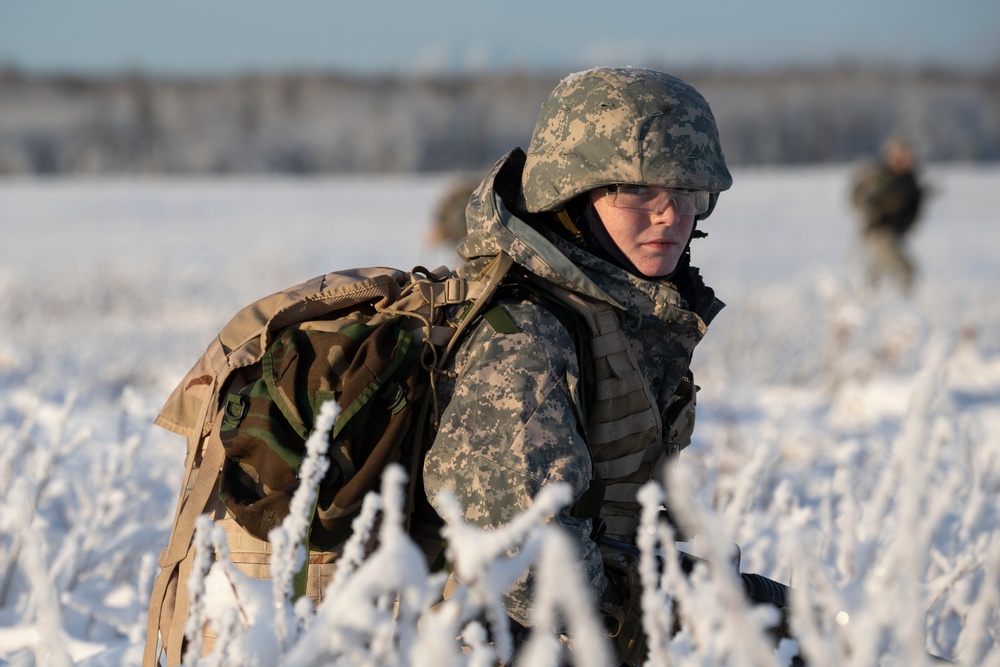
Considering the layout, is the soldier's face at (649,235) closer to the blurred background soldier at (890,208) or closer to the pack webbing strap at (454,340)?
the pack webbing strap at (454,340)

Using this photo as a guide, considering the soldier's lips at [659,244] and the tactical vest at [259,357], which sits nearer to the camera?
the tactical vest at [259,357]

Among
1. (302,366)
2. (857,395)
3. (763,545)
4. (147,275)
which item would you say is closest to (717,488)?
(763,545)

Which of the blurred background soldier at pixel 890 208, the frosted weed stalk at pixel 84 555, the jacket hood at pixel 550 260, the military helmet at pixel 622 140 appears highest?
the blurred background soldier at pixel 890 208

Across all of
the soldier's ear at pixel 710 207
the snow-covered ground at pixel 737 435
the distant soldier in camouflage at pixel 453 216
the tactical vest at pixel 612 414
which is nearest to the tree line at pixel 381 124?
the snow-covered ground at pixel 737 435

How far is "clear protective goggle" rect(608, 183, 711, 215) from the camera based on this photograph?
6.21 ft

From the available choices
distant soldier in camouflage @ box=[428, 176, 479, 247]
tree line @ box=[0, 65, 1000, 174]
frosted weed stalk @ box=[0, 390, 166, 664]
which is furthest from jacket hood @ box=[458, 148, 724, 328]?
tree line @ box=[0, 65, 1000, 174]

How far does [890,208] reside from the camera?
36.1 ft

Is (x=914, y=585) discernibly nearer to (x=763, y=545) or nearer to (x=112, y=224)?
(x=763, y=545)

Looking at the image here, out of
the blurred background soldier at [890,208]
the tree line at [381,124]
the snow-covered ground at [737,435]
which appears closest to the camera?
the snow-covered ground at [737,435]

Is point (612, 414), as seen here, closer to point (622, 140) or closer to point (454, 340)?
point (454, 340)

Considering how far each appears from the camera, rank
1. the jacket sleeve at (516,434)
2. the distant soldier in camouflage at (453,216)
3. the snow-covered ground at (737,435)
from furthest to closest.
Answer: the distant soldier in camouflage at (453,216), the jacket sleeve at (516,434), the snow-covered ground at (737,435)

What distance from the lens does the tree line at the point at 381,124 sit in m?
42.5

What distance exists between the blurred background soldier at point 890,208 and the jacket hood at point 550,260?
9.66 m

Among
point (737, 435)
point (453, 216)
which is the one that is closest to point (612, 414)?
point (737, 435)
